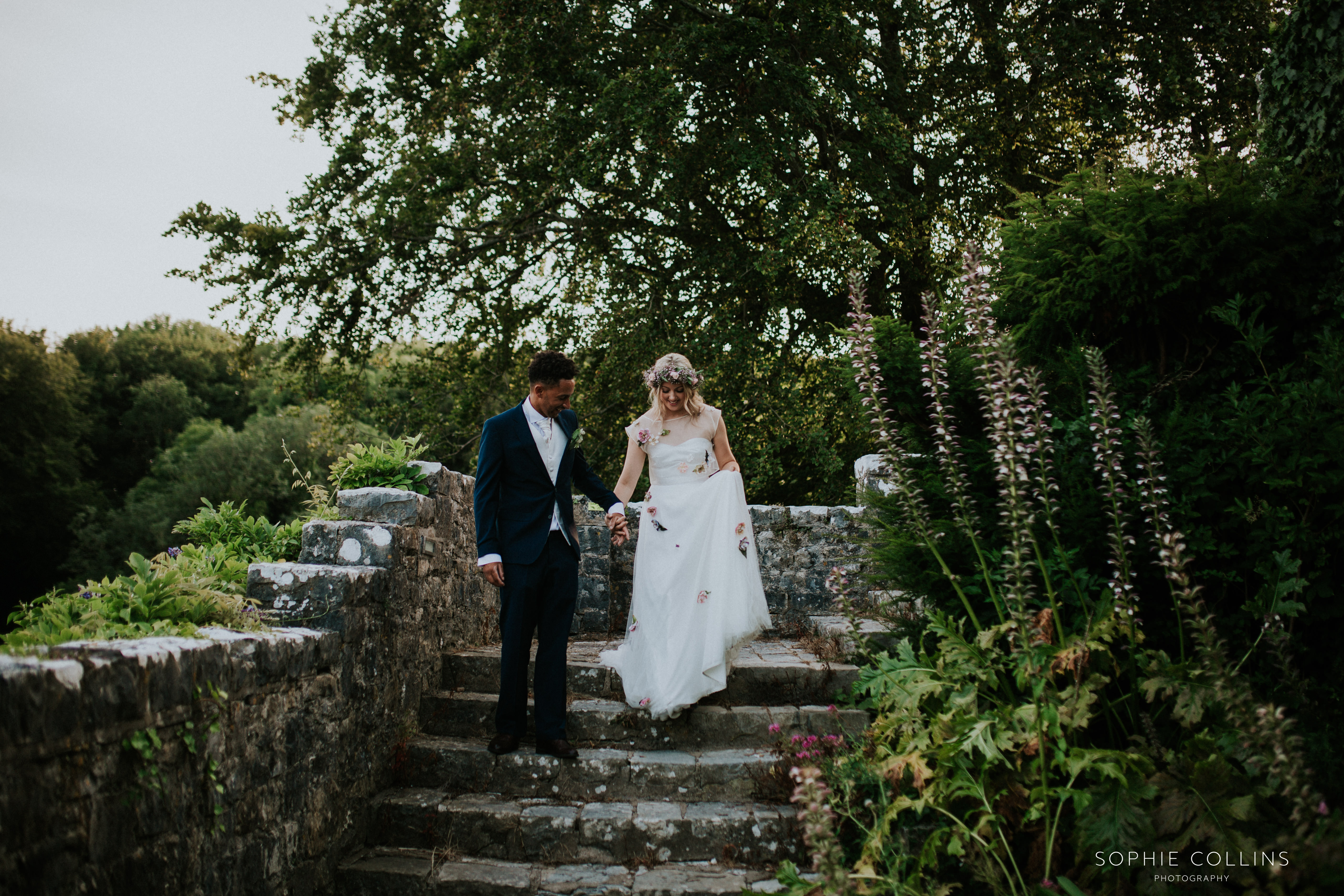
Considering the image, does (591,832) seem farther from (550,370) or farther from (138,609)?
(550,370)

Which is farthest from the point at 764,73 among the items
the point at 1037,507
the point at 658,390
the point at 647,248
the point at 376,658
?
the point at 376,658

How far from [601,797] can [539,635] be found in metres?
0.87

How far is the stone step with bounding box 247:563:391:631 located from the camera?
3.67 m

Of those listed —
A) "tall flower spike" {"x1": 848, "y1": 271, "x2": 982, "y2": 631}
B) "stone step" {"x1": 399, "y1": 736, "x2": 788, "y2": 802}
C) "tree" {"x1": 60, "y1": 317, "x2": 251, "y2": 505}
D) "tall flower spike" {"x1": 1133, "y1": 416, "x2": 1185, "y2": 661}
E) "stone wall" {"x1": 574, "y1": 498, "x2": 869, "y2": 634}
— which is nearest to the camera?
"tall flower spike" {"x1": 1133, "y1": 416, "x2": 1185, "y2": 661}

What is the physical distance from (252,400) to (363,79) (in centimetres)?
2710

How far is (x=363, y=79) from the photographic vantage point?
12617 mm

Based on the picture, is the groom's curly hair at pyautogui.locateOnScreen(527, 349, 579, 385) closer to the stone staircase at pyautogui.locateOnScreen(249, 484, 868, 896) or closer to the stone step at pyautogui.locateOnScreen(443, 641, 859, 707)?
the stone staircase at pyautogui.locateOnScreen(249, 484, 868, 896)

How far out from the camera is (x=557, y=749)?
164 inches

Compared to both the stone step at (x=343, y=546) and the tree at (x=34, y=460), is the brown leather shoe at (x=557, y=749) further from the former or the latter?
the tree at (x=34, y=460)

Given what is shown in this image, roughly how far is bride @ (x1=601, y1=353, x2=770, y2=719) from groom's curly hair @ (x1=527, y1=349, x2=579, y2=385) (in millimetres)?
873

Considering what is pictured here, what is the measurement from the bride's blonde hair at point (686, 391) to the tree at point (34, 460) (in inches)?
1146

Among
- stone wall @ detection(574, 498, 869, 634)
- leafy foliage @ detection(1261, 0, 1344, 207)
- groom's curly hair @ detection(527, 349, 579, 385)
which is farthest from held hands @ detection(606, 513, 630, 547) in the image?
leafy foliage @ detection(1261, 0, 1344, 207)

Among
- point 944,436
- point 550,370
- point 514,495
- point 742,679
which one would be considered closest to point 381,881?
point 514,495

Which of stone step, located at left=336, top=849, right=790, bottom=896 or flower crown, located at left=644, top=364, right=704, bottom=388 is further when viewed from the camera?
flower crown, located at left=644, top=364, right=704, bottom=388
